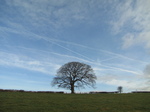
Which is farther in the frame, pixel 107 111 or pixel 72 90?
pixel 72 90

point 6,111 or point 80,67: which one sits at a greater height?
point 80,67

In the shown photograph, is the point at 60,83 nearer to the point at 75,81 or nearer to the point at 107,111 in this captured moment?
the point at 75,81

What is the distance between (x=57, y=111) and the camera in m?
12.7

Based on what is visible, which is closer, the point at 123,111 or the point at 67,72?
the point at 123,111

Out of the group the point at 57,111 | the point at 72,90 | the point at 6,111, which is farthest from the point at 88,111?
the point at 72,90

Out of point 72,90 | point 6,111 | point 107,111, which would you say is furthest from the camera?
point 72,90

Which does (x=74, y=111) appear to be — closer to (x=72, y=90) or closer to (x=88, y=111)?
(x=88, y=111)

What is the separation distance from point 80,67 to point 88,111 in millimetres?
37261

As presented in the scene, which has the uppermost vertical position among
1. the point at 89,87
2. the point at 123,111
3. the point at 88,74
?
the point at 88,74

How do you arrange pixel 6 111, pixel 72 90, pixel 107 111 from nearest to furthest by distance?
1. pixel 6 111
2. pixel 107 111
3. pixel 72 90

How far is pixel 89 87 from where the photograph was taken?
49844 mm

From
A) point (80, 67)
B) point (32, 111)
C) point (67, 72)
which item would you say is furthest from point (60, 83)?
point (32, 111)

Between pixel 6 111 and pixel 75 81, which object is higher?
pixel 75 81

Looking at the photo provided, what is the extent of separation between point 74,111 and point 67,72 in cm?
3692
